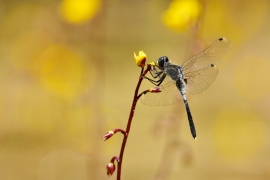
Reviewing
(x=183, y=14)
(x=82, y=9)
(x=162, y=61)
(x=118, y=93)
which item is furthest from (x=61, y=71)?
(x=162, y=61)

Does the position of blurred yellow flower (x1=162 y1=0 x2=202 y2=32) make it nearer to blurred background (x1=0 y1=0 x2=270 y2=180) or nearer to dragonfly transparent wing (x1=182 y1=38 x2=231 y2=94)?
dragonfly transparent wing (x1=182 y1=38 x2=231 y2=94)

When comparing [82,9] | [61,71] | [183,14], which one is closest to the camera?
[183,14]

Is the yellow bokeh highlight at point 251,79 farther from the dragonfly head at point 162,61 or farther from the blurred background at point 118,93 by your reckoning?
the dragonfly head at point 162,61

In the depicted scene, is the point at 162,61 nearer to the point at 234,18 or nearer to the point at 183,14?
the point at 183,14

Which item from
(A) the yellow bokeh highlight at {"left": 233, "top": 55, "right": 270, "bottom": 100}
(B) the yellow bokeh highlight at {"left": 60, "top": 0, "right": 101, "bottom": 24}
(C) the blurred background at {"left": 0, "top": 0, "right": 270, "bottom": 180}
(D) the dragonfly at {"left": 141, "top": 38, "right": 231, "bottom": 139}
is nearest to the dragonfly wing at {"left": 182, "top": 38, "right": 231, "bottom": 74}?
(D) the dragonfly at {"left": 141, "top": 38, "right": 231, "bottom": 139}

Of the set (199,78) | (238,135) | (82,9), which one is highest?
(82,9)

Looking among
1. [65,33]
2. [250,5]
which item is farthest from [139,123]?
[250,5]

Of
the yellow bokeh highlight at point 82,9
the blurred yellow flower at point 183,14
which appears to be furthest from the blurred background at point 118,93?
the blurred yellow flower at point 183,14
